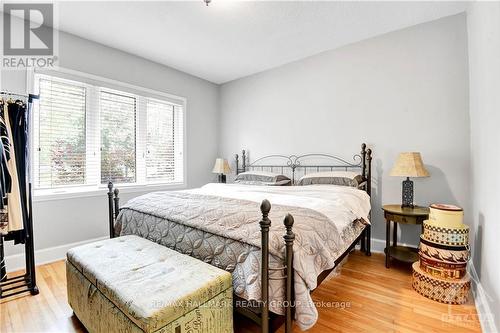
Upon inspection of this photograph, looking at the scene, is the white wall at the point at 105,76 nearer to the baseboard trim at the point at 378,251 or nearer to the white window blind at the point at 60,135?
the baseboard trim at the point at 378,251

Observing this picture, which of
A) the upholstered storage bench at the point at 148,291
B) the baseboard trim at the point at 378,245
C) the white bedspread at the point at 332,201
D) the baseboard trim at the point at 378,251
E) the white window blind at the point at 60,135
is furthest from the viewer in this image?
the baseboard trim at the point at 378,245

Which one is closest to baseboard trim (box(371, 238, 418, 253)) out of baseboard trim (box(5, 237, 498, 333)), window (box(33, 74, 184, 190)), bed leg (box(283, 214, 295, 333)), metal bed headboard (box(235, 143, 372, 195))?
baseboard trim (box(5, 237, 498, 333))

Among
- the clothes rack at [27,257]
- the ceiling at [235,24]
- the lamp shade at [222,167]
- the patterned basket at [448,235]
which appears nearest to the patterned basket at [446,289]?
the patterned basket at [448,235]

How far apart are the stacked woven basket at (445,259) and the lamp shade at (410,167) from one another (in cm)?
47

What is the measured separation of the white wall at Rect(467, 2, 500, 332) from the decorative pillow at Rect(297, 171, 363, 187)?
3.40ft

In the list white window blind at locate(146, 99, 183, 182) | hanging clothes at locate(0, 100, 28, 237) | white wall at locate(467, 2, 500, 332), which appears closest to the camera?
white wall at locate(467, 2, 500, 332)

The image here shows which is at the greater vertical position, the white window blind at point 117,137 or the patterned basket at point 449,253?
the white window blind at point 117,137

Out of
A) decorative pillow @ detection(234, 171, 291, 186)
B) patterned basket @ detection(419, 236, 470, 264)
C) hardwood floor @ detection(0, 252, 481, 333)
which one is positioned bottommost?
hardwood floor @ detection(0, 252, 481, 333)

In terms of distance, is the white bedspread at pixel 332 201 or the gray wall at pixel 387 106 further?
the gray wall at pixel 387 106

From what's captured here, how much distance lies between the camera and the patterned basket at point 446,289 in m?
1.92

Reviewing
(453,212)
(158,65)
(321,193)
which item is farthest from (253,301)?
(158,65)

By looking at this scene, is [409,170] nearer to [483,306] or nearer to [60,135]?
[483,306]

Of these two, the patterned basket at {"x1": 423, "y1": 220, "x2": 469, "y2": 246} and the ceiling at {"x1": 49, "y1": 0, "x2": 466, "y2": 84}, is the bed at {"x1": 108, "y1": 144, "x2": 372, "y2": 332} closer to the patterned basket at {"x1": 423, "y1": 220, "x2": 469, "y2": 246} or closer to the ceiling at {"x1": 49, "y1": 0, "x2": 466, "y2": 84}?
the patterned basket at {"x1": 423, "y1": 220, "x2": 469, "y2": 246}

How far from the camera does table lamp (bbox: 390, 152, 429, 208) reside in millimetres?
2484
